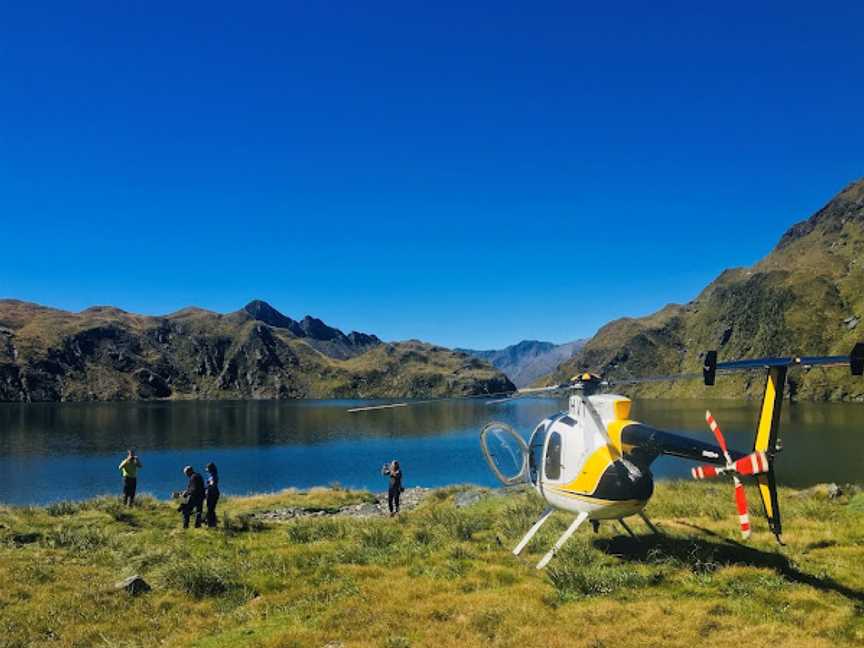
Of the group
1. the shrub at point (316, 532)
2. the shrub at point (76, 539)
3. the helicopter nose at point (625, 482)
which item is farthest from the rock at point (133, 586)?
the helicopter nose at point (625, 482)

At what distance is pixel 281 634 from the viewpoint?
9148 mm

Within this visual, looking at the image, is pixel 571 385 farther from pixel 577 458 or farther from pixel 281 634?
pixel 281 634

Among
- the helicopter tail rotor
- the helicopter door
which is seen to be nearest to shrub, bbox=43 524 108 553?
the helicopter door

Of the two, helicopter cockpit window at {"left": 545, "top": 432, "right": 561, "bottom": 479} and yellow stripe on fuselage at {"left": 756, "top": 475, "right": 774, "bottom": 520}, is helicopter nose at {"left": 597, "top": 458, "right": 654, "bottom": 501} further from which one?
yellow stripe on fuselage at {"left": 756, "top": 475, "right": 774, "bottom": 520}

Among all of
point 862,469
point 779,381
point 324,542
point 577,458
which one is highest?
point 779,381

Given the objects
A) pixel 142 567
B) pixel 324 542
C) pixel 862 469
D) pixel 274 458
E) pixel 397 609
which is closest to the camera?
pixel 397 609

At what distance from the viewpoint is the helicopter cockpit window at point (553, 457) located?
14.2 m

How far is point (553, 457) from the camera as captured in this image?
569 inches

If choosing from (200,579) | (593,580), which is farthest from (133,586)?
(593,580)

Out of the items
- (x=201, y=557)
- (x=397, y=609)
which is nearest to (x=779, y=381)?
(x=397, y=609)

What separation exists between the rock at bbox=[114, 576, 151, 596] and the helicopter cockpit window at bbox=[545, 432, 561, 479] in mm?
8857

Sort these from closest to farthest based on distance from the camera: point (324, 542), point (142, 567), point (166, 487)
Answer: point (142, 567) → point (324, 542) → point (166, 487)

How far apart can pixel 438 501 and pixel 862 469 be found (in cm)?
3737

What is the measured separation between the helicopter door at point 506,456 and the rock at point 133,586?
8535 millimetres
